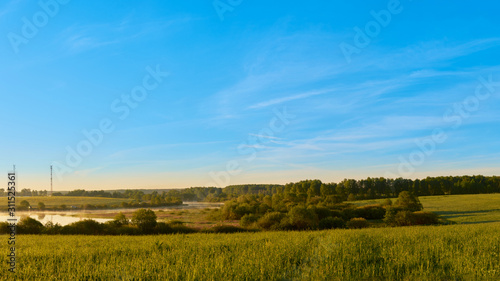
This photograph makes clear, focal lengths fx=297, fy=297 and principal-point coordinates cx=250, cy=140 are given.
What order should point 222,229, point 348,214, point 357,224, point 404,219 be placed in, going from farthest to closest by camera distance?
point 348,214
point 404,219
point 357,224
point 222,229

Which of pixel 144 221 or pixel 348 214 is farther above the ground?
pixel 144 221

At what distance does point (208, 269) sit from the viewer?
10320 millimetres

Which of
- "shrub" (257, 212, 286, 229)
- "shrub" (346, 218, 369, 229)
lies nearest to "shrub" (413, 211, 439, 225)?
"shrub" (346, 218, 369, 229)

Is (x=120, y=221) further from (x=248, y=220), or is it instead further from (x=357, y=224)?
(x=357, y=224)

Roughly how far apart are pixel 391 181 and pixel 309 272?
14520cm

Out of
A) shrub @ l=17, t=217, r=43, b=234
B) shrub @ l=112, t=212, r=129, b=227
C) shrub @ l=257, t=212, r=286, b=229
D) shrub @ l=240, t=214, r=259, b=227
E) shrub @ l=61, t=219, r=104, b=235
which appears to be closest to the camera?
shrub @ l=61, t=219, r=104, b=235

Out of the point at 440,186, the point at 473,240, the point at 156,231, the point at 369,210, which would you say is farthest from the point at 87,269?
the point at 440,186

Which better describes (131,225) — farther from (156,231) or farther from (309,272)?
(309,272)

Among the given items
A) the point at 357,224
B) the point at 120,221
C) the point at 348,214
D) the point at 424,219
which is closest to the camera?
the point at 120,221

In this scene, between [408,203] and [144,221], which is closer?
[144,221]

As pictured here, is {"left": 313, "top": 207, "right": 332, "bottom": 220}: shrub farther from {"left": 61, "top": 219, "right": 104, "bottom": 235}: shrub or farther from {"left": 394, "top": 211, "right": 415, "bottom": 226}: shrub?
{"left": 61, "top": 219, "right": 104, "bottom": 235}: shrub

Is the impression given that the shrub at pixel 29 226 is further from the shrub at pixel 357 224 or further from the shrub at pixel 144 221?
the shrub at pixel 357 224

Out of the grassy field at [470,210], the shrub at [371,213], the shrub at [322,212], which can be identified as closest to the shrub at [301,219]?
the shrub at [322,212]

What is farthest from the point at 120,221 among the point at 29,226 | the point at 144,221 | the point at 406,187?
the point at 406,187
